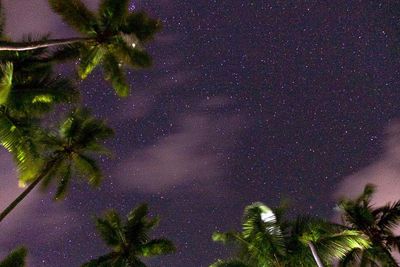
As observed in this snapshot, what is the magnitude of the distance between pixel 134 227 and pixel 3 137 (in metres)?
11.3

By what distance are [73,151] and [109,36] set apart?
7.90 m

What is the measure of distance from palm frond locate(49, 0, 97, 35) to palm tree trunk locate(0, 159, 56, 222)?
7907 millimetres

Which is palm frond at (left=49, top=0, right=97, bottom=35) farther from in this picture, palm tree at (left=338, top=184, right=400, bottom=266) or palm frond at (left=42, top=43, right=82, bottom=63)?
palm tree at (left=338, top=184, right=400, bottom=266)

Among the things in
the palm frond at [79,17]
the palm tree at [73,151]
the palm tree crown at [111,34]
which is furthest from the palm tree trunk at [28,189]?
the palm frond at [79,17]

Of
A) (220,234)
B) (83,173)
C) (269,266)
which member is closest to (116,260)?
(83,173)

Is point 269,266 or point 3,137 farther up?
point 3,137

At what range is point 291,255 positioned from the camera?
19656 millimetres

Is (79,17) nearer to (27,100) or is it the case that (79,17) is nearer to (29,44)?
(29,44)

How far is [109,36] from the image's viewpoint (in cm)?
1889

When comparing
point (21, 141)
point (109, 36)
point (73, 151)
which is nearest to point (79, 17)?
point (109, 36)

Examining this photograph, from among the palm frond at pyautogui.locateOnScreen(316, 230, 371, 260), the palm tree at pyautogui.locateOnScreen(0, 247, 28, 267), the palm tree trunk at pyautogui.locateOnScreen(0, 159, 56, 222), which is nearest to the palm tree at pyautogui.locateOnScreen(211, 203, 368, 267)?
the palm frond at pyautogui.locateOnScreen(316, 230, 371, 260)

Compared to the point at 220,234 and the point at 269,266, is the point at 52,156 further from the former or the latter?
the point at 269,266

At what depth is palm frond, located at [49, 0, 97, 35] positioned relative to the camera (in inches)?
725

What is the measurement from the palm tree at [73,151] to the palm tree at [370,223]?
1375 centimetres
